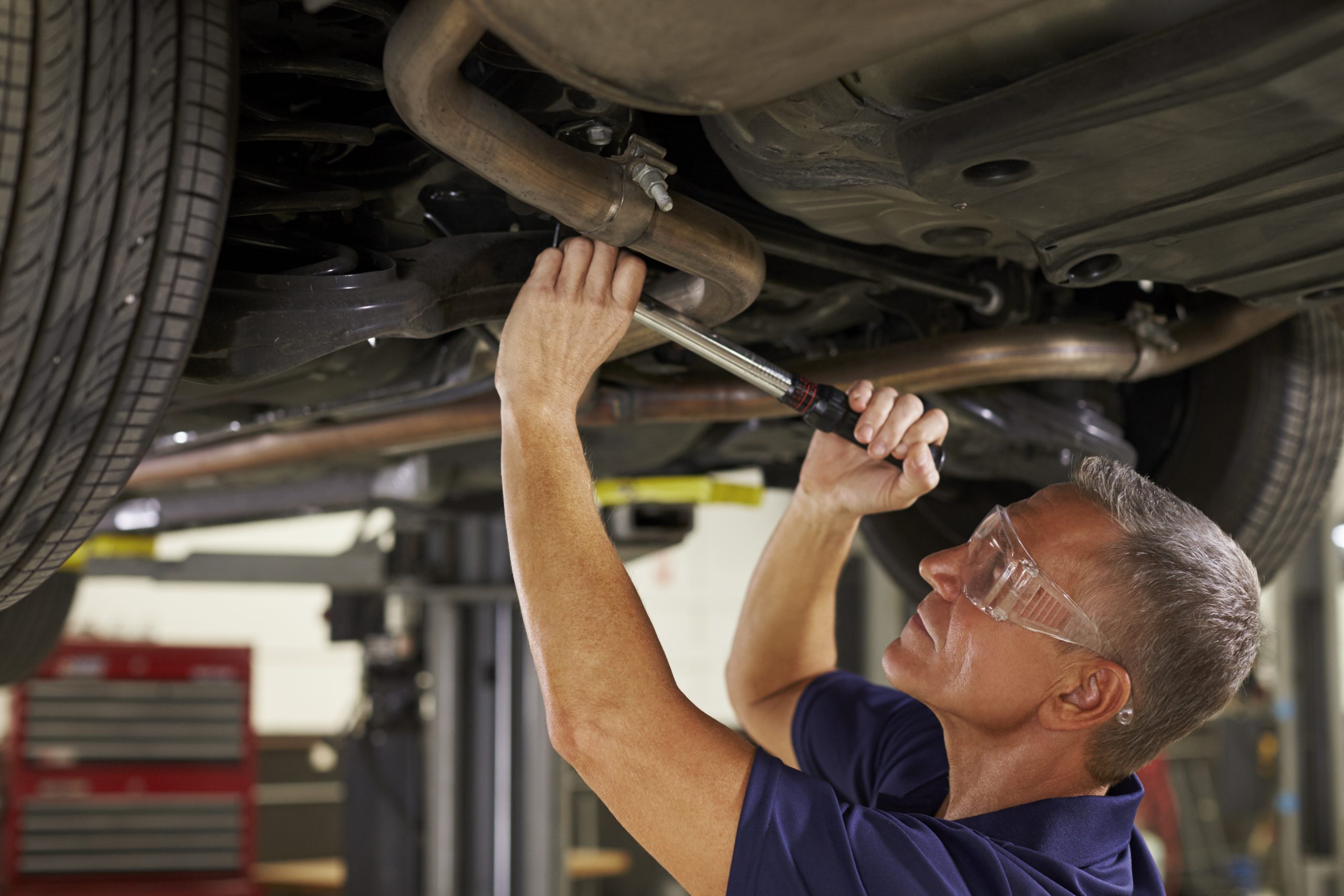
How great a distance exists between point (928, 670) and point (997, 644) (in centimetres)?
7

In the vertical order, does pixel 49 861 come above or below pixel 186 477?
below

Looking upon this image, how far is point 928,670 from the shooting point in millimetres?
1105

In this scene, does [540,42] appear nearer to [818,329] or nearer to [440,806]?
[818,329]

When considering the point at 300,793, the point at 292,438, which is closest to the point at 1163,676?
the point at 292,438

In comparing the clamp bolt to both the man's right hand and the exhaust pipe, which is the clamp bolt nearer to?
the exhaust pipe

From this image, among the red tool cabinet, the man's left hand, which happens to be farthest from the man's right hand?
the red tool cabinet

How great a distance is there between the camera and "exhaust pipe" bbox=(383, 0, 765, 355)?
749 mm

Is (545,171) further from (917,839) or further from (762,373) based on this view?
(917,839)

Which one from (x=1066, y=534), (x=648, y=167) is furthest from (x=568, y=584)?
(x=1066, y=534)

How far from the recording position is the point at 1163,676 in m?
1.04

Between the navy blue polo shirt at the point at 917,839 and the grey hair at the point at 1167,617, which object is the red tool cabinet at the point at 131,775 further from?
the grey hair at the point at 1167,617

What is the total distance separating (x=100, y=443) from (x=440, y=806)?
6.19 feet

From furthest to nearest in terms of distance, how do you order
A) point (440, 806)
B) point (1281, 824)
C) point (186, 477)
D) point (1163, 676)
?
point (1281, 824) → point (440, 806) → point (186, 477) → point (1163, 676)

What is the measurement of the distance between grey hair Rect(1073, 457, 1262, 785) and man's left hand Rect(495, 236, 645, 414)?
1.52 feet
